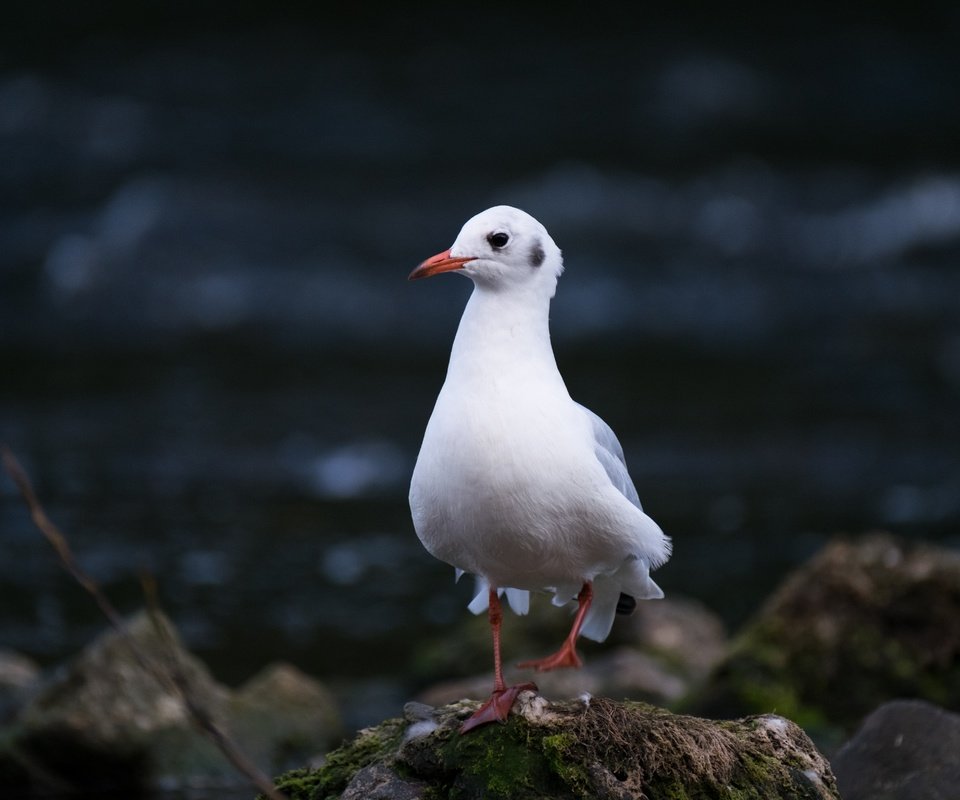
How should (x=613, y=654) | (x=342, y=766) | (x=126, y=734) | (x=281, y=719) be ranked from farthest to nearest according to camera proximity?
(x=613, y=654) → (x=281, y=719) → (x=126, y=734) → (x=342, y=766)

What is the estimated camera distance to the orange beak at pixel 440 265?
399 centimetres

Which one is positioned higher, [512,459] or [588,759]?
[512,459]

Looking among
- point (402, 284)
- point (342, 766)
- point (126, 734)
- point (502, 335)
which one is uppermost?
point (502, 335)

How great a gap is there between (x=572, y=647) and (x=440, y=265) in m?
1.38

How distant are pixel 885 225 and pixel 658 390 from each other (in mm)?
6623

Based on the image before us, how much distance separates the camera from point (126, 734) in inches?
261

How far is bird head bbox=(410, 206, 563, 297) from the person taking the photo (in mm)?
4066

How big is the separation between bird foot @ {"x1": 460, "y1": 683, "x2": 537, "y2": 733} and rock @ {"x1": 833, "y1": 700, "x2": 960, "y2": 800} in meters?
1.49

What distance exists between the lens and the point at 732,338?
1875 cm

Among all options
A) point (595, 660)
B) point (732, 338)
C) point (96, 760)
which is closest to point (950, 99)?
point (732, 338)

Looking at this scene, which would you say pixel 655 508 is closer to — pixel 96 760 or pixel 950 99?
pixel 96 760

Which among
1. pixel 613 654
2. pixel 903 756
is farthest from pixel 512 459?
pixel 613 654

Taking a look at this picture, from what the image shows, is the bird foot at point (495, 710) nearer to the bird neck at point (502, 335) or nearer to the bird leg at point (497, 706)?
the bird leg at point (497, 706)

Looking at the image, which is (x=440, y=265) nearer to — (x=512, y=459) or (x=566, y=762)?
(x=512, y=459)
